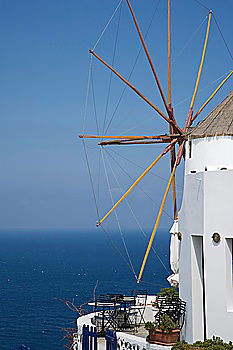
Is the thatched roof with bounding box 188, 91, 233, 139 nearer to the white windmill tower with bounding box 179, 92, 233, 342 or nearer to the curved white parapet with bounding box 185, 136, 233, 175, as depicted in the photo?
the white windmill tower with bounding box 179, 92, 233, 342

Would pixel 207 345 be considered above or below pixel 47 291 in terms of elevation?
below

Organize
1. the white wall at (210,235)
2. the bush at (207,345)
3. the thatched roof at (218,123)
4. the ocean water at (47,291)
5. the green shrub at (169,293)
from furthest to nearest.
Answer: the ocean water at (47,291)
the green shrub at (169,293)
the thatched roof at (218,123)
the white wall at (210,235)
the bush at (207,345)

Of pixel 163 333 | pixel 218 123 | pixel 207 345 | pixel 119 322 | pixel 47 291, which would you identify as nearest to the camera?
pixel 207 345

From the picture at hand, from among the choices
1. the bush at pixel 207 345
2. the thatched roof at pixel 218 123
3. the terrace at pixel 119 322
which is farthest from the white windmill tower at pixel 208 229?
the terrace at pixel 119 322

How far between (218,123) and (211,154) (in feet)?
3.20

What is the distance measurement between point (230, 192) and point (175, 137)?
4.29 meters

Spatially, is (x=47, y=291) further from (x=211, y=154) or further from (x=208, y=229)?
(x=208, y=229)

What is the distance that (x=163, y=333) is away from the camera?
15.2m

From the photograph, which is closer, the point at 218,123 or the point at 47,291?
the point at 218,123

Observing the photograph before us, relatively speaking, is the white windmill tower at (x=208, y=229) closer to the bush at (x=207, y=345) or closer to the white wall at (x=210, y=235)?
the white wall at (x=210, y=235)

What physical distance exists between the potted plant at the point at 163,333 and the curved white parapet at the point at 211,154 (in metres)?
4.28

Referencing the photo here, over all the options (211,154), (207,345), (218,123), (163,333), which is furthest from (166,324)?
(218,123)

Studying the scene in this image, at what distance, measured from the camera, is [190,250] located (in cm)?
1614

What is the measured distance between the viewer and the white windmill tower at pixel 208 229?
1504 cm
